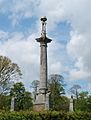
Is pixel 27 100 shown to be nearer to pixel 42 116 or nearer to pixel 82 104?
pixel 82 104

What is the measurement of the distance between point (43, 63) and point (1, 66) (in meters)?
14.5

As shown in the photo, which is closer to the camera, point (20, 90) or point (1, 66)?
point (1, 66)

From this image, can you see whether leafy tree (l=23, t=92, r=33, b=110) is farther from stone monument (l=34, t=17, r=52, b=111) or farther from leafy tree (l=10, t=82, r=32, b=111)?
stone monument (l=34, t=17, r=52, b=111)

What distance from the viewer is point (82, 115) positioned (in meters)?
23.1

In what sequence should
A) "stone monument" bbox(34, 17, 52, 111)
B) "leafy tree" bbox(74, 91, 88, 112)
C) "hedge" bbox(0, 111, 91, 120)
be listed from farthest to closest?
"leafy tree" bbox(74, 91, 88, 112)
"stone monument" bbox(34, 17, 52, 111)
"hedge" bbox(0, 111, 91, 120)

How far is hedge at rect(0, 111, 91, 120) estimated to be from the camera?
16.0 metres

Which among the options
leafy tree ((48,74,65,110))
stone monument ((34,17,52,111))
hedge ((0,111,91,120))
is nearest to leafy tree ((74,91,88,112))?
leafy tree ((48,74,65,110))

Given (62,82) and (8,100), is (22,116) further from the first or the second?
(62,82)

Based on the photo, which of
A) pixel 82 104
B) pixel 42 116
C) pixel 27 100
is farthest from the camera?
pixel 27 100

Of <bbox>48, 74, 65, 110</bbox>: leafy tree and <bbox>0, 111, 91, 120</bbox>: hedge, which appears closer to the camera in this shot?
<bbox>0, 111, 91, 120</bbox>: hedge

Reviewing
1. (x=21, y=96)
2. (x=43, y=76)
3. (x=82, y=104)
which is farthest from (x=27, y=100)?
(x=43, y=76)

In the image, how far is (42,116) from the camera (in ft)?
60.3

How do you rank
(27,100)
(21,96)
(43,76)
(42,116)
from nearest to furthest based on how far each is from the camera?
(42,116), (43,76), (21,96), (27,100)

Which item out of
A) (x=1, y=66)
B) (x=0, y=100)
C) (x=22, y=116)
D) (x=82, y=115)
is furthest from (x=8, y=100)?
(x=22, y=116)
